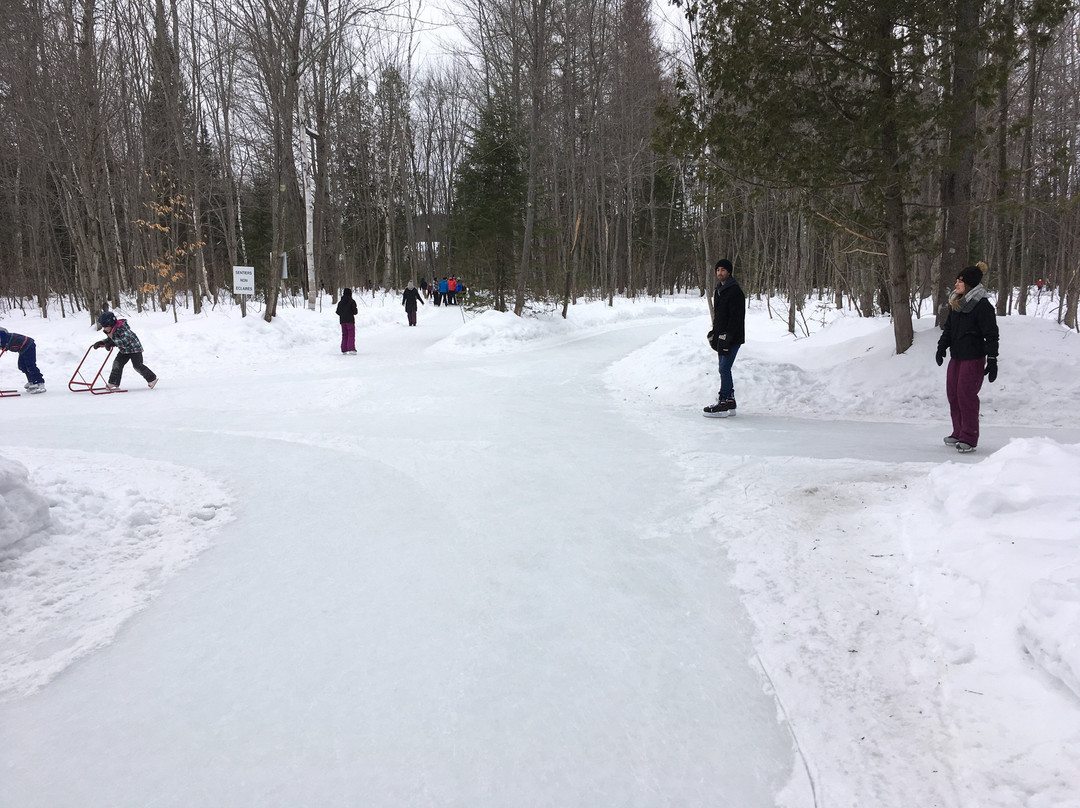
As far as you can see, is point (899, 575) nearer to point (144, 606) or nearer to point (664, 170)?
point (144, 606)

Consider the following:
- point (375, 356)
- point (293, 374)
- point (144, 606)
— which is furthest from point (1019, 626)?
point (375, 356)

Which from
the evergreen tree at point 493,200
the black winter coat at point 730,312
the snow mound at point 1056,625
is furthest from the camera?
the evergreen tree at point 493,200

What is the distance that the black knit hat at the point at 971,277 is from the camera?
6867 millimetres

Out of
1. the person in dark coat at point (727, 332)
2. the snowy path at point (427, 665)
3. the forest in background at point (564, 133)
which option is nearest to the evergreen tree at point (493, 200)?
the forest in background at point (564, 133)

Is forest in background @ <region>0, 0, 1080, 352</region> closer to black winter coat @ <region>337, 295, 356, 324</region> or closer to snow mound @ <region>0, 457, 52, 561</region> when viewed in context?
black winter coat @ <region>337, 295, 356, 324</region>

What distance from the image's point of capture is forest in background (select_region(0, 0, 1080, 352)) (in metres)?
8.92

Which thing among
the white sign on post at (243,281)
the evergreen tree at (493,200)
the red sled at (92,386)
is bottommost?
the red sled at (92,386)

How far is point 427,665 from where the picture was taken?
3080mm

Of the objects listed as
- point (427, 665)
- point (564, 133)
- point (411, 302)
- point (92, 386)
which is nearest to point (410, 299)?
point (411, 302)

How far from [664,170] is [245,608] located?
9.12 meters

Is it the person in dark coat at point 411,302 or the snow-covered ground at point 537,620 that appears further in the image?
the person in dark coat at point 411,302

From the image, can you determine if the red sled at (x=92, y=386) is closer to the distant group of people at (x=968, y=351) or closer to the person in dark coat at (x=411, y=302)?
the distant group of people at (x=968, y=351)

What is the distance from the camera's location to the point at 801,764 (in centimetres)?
246

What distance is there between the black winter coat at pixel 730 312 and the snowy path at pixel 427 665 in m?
3.35
